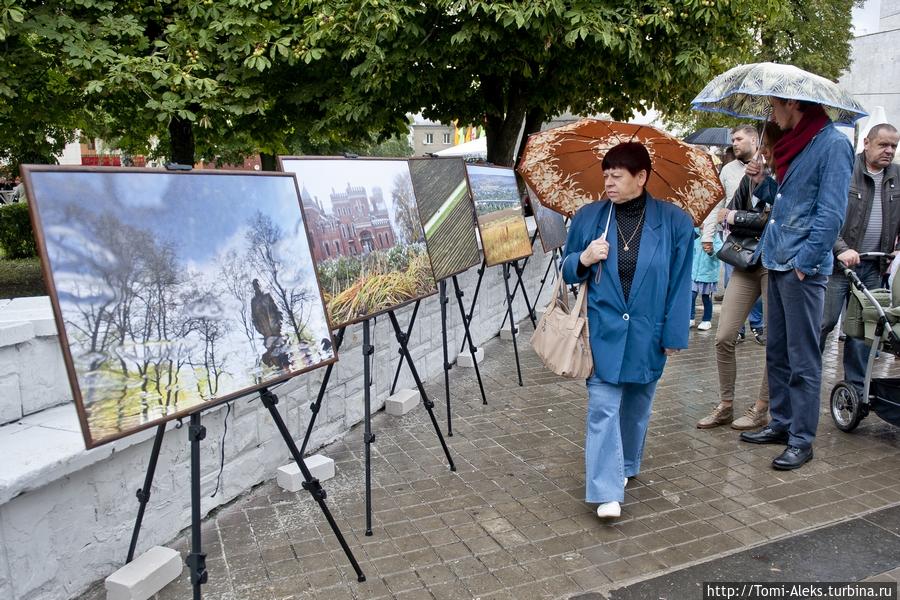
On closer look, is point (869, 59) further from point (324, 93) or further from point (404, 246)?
point (404, 246)

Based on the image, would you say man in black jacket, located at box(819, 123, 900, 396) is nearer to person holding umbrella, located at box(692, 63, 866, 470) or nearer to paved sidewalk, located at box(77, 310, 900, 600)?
paved sidewalk, located at box(77, 310, 900, 600)

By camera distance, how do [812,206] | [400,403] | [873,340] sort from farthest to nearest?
[400,403] → [873,340] → [812,206]

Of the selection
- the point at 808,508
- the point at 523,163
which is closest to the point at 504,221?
the point at 523,163

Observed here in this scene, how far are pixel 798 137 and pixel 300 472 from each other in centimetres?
359

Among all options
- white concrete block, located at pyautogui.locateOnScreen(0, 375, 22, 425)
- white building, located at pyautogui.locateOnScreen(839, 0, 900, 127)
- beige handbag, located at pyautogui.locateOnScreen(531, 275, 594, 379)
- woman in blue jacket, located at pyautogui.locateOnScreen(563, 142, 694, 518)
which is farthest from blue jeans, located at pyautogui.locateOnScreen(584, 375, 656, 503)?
white building, located at pyautogui.locateOnScreen(839, 0, 900, 127)

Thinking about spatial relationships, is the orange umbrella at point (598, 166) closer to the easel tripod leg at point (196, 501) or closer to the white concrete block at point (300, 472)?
the white concrete block at point (300, 472)

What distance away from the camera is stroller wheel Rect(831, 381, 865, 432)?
4789 millimetres

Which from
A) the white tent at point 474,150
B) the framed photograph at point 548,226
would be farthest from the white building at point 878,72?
the framed photograph at point 548,226

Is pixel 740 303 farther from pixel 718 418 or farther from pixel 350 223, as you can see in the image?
pixel 350 223

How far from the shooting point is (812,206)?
412cm

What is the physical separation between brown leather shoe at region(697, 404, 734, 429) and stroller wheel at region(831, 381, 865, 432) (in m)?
0.73

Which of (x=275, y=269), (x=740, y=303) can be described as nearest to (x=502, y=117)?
(x=740, y=303)

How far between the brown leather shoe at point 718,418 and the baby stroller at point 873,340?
761mm

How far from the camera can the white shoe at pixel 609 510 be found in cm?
361
